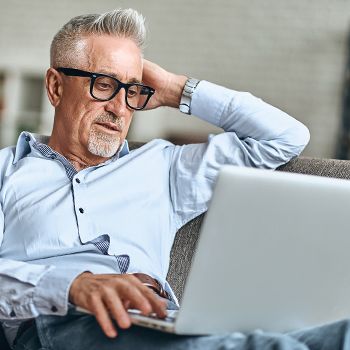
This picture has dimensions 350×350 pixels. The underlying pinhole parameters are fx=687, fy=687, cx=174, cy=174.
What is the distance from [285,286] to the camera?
110cm

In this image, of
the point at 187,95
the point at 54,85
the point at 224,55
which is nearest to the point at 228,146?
the point at 187,95

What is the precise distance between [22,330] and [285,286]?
0.62m

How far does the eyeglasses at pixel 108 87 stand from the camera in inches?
73.0

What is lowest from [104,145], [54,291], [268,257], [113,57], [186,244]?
[186,244]

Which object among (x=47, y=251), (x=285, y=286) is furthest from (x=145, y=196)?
(x=285, y=286)

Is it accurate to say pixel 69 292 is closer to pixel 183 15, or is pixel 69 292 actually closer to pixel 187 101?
pixel 187 101

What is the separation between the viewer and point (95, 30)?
193 cm

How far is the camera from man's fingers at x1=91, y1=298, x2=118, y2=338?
114cm

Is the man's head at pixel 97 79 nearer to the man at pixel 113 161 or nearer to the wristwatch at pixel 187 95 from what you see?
the man at pixel 113 161

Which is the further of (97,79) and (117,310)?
(97,79)

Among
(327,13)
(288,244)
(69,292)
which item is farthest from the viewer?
(327,13)

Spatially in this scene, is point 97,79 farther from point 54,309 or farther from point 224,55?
point 224,55

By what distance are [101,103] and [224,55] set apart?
5111 millimetres

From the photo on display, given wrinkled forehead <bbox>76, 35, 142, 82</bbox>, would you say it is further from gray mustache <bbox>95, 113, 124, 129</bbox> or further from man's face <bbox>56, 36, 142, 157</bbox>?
gray mustache <bbox>95, 113, 124, 129</bbox>
